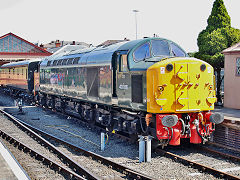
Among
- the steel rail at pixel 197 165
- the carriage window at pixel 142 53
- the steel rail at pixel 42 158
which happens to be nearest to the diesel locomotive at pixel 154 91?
the carriage window at pixel 142 53

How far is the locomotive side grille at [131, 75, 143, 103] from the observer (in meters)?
11.2

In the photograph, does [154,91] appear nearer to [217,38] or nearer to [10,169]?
[10,169]

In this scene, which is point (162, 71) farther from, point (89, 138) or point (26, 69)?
point (26, 69)

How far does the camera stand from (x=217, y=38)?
20422mm

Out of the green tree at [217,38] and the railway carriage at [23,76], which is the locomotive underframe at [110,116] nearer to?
the railway carriage at [23,76]

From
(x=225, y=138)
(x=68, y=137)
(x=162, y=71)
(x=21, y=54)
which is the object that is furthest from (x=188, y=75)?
(x=21, y=54)

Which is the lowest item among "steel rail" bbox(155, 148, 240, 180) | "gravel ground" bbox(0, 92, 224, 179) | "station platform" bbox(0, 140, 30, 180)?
"gravel ground" bbox(0, 92, 224, 179)

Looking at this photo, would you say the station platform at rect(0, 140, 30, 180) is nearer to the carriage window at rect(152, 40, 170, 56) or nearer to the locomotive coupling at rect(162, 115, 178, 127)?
the locomotive coupling at rect(162, 115, 178, 127)

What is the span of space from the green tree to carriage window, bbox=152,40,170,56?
30.1 feet

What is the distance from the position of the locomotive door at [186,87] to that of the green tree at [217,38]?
9974mm

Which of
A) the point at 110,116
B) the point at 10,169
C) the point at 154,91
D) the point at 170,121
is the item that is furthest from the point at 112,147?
the point at 10,169

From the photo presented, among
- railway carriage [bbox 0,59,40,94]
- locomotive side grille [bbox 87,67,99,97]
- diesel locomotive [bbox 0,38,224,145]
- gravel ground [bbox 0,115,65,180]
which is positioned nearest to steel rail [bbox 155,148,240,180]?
diesel locomotive [bbox 0,38,224,145]

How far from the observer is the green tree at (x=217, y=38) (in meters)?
20.3

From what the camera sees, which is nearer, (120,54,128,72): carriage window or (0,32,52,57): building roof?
(120,54,128,72): carriage window
